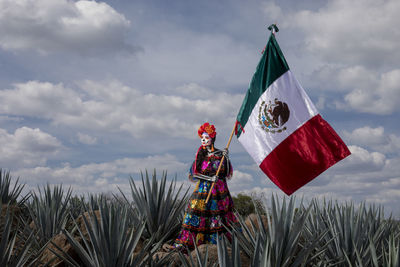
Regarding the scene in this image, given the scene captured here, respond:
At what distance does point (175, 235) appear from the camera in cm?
831

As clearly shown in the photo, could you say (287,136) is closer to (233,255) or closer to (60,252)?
(233,255)

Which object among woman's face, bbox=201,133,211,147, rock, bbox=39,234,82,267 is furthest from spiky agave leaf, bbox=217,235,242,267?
woman's face, bbox=201,133,211,147

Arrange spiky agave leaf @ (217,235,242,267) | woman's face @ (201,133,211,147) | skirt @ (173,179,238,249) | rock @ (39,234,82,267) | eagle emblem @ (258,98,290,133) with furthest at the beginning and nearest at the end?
woman's face @ (201,133,211,147) → eagle emblem @ (258,98,290,133) → skirt @ (173,179,238,249) → rock @ (39,234,82,267) → spiky agave leaf @ (217,235,242,267)

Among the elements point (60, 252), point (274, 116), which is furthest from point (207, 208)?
point (60, 252)

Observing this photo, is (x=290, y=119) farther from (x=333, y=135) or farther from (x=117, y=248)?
(x=117, y=248)

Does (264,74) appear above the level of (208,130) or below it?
above

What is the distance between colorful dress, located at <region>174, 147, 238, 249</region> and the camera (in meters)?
6.97

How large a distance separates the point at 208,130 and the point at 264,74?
1552 millimetres

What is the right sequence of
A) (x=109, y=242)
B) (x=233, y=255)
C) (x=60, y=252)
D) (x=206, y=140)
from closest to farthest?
1. (x=233, y=255)
2. (x=109, y=242)
3. (x=60, y=252)
4. (x=206, y=140)

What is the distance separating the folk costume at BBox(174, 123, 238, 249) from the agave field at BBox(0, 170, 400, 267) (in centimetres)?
37

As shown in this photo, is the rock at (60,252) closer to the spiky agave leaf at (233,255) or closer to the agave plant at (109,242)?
the agave plant at (109,242)

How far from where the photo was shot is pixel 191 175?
7.40 m

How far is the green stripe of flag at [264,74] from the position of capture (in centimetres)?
731

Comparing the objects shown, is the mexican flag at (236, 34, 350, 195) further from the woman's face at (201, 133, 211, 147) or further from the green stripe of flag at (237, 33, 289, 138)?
the woman's face at (201, 133, 211, 147)
